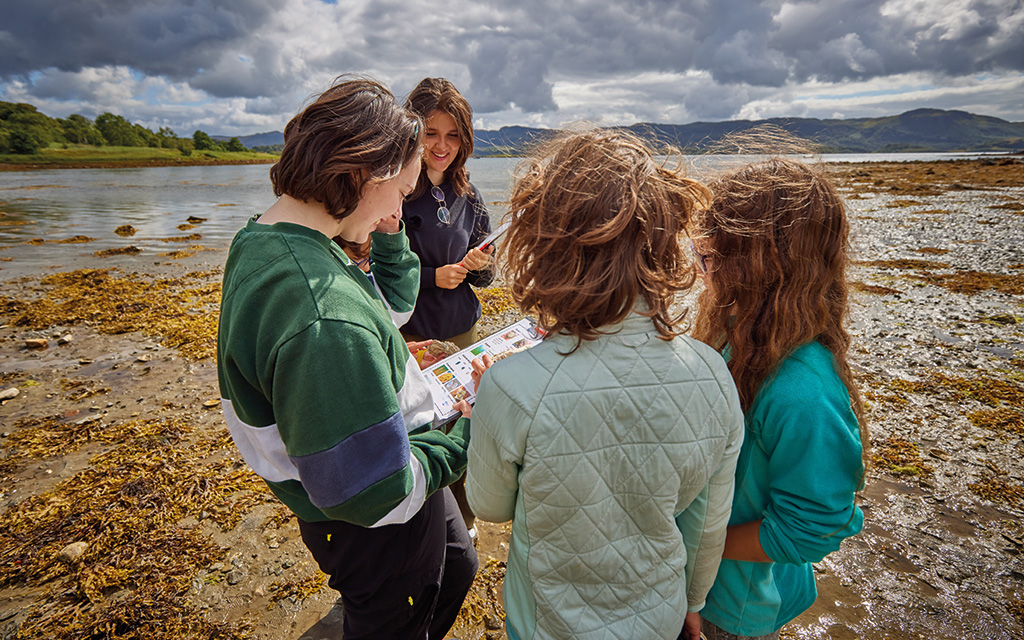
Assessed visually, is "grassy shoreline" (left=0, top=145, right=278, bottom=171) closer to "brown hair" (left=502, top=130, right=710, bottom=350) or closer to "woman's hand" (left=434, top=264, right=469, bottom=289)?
"woman's hand" (left=434, top=264, right=469, bottom=289)

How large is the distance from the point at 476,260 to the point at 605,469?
2118mm

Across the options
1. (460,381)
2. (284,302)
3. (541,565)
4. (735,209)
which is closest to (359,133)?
(284,302)

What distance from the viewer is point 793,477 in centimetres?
137

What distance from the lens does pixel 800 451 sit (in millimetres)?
1359

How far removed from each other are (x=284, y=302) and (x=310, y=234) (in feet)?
1.02

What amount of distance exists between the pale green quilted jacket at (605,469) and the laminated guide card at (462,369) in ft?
1.99

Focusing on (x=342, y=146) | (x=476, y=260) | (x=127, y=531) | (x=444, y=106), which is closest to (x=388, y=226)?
(x=476, y=260)

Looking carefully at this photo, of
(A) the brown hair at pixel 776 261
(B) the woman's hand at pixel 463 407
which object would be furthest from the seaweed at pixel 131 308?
(A) the brown hair at pixel 776 261

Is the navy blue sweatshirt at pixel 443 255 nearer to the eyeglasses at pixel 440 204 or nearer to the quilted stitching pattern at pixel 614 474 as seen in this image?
the eyeglasses at pixel 440 204

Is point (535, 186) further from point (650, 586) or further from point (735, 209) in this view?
point (650, 586)

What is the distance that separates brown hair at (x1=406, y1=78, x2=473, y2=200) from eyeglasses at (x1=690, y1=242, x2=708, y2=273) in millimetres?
1960

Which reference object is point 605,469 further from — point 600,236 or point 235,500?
point 235,500

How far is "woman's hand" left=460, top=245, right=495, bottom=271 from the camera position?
3.05m

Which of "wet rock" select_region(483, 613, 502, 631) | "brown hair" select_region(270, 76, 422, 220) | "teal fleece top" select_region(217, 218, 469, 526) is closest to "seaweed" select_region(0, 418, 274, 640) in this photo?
"wet rock" select_region(483, 613, 502, 631)
